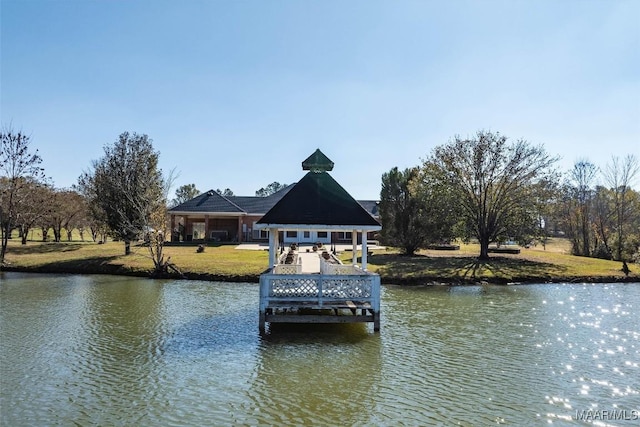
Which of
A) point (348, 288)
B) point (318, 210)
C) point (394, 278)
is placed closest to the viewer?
point (348, 288)

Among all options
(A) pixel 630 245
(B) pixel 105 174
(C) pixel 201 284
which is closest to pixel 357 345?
(C) pixel 201 284

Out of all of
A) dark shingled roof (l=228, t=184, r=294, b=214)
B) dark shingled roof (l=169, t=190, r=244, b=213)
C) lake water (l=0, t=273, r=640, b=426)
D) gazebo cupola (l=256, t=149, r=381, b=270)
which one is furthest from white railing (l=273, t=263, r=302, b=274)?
dark shingled roof (l=228, t=184, r=294, b=214)

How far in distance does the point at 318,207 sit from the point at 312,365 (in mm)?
5859

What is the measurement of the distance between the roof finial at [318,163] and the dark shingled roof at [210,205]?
31.4 m

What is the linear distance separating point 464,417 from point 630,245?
31494 millimetres

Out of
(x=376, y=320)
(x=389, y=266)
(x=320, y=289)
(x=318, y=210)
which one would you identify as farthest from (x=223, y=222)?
(x=376, y=320)

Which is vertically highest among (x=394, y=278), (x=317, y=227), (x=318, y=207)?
(x=318, y=207)

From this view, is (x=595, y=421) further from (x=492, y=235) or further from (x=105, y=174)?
(x=105, y=174)

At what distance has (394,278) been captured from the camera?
78.8 feet

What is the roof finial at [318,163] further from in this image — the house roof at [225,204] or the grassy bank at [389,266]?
the house roof at [225,204]

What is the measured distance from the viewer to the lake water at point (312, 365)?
761cm

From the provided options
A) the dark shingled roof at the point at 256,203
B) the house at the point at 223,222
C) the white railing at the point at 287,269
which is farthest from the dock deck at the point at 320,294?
the dark shingled roof at the point at 256,203

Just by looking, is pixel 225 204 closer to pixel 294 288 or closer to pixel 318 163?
pixel 318 163

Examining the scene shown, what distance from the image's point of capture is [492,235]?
109ft
